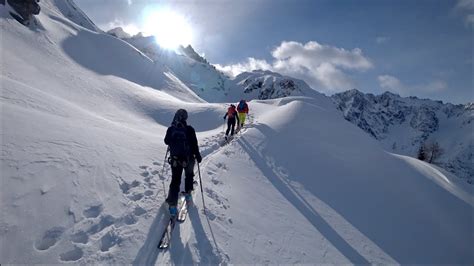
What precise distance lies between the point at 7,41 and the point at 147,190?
21261 millimetres

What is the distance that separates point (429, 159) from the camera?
1811 inches

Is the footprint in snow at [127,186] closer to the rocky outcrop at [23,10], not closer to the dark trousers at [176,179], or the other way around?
the dark trousers at [176,179]

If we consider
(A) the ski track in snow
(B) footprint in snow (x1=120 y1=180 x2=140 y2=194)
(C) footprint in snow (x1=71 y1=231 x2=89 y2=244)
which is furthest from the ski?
(B) footprint in snow (x1=120 y1=180 x2=140 y2=194)

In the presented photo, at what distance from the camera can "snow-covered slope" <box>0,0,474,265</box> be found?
5.71 m

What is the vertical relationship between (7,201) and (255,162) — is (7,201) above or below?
below

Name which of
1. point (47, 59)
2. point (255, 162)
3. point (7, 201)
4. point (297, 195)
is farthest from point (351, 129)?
point (47, 59)

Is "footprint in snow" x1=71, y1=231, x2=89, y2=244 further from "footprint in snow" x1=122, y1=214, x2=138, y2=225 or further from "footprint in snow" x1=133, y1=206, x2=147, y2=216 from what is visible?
"footprint in snow" x1=133, y1=206, x2=147, y2=216

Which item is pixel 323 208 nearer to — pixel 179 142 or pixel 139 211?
pixel 179 142

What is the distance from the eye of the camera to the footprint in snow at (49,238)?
5.11m

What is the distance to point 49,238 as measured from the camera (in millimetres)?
5293

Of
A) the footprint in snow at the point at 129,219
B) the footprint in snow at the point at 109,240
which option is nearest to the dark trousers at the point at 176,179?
the footprint in snow at the point at 129,219

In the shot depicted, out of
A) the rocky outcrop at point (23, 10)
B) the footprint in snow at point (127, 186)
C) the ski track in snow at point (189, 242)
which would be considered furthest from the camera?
the rocky outcrop at point (23, 10)

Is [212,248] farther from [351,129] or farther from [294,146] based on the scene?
[351,129]

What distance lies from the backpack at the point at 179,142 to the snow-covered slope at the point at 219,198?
150 cm
